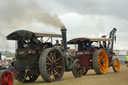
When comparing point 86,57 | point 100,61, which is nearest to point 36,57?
point 86,57

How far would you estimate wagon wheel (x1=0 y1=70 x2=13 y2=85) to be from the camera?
23.5 feet

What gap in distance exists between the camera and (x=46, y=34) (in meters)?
10.8

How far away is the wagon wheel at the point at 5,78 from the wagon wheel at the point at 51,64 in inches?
101

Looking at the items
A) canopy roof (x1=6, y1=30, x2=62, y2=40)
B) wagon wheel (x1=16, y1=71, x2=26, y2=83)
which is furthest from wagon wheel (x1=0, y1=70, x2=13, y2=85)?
wagon wheel (x1=16, y1=71, x2=26, y2=83)

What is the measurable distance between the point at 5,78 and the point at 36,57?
3426mm

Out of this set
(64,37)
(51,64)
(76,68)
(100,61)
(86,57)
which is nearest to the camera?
(51,64)

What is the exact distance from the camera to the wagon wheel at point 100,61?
549 inches

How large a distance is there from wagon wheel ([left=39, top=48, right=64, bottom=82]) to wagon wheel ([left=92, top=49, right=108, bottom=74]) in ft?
11.7

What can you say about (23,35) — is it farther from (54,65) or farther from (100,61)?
(100,61)

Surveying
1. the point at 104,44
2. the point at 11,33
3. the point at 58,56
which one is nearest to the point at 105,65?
the point at 104,44

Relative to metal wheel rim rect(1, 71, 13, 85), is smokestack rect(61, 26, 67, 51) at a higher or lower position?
higher

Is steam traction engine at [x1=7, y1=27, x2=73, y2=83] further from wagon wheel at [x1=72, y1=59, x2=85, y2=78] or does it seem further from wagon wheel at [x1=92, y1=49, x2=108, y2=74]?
wagon wheel at [x1=92, y1=49, x2=108, y2=74]

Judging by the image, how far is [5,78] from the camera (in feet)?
24.1

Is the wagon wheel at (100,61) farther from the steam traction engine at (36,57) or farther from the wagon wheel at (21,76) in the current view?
the wagon wheel at (21,76)
